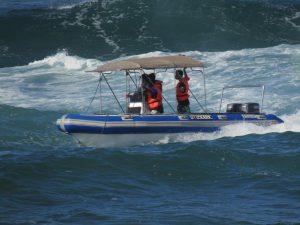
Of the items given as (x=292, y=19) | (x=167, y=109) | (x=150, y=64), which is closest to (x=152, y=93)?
(x=150, y=64)

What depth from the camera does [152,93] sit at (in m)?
18.8

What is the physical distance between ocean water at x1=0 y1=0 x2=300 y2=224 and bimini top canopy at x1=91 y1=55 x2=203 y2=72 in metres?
1.68

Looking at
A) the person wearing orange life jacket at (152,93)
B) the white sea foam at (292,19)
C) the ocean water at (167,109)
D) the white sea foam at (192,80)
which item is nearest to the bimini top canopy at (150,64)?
the person wearing orange life jacket at (152,93)

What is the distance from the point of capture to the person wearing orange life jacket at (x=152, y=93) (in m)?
18.8

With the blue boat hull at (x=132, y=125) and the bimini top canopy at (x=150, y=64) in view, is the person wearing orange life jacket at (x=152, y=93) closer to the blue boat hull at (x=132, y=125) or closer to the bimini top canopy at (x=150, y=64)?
the bimini top canopy at (x=150, y=64)

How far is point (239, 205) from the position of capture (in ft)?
40.6

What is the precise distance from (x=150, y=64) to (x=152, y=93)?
65cm

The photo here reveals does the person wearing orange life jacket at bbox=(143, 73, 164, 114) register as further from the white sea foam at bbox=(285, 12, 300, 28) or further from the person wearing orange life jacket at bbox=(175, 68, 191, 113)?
the white sea foam at bbox=(285, 12, 300, 28)

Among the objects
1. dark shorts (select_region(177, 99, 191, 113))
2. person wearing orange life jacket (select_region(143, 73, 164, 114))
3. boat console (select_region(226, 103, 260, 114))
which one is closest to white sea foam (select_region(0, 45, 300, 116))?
boat console (select_region(226, 103, 260, 114))

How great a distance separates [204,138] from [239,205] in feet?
21.1

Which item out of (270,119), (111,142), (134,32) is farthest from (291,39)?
(111,142)

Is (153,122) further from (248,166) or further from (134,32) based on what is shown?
(134,32)

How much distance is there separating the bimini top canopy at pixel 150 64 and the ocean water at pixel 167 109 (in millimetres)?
1685

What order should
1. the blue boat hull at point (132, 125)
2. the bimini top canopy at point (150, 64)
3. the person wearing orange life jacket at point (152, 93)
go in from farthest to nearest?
1. the person wearing orange life jacket at point (152, 93)
2. the bimini top canopy at point (150, 64)
3. the blue boat hull at point (132, 125)
